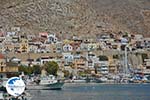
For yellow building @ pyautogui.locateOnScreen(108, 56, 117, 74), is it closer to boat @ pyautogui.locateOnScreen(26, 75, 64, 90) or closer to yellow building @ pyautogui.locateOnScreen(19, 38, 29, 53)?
yellow building @ pyautogui.locateOnScreen(19, 38, 29, 53)

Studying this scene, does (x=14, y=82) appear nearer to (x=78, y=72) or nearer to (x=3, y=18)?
(x=78, y=72)

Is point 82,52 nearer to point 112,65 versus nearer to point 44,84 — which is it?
point 112,65

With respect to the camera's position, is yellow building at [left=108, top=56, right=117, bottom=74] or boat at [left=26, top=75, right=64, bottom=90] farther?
yellow building at [left=108, top=56, right=117, bottom=74]

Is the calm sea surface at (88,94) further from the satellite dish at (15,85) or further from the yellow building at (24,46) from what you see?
the yellow building at (24,46)

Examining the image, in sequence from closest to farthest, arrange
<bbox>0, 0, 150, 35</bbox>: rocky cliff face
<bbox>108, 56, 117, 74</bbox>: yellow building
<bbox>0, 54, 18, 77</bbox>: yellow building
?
<bbox>0, 54, 18, 77</bbox>: yellow building, <bbox>108, 56, 117, 74</bbox>: yellow building, <bbox>0, 0, 150, 35</bbox>: rocky cliff face

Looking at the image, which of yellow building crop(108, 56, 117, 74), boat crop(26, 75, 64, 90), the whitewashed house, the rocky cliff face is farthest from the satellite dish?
the rocky cliff face

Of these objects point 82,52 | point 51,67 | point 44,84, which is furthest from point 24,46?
point 44,84
